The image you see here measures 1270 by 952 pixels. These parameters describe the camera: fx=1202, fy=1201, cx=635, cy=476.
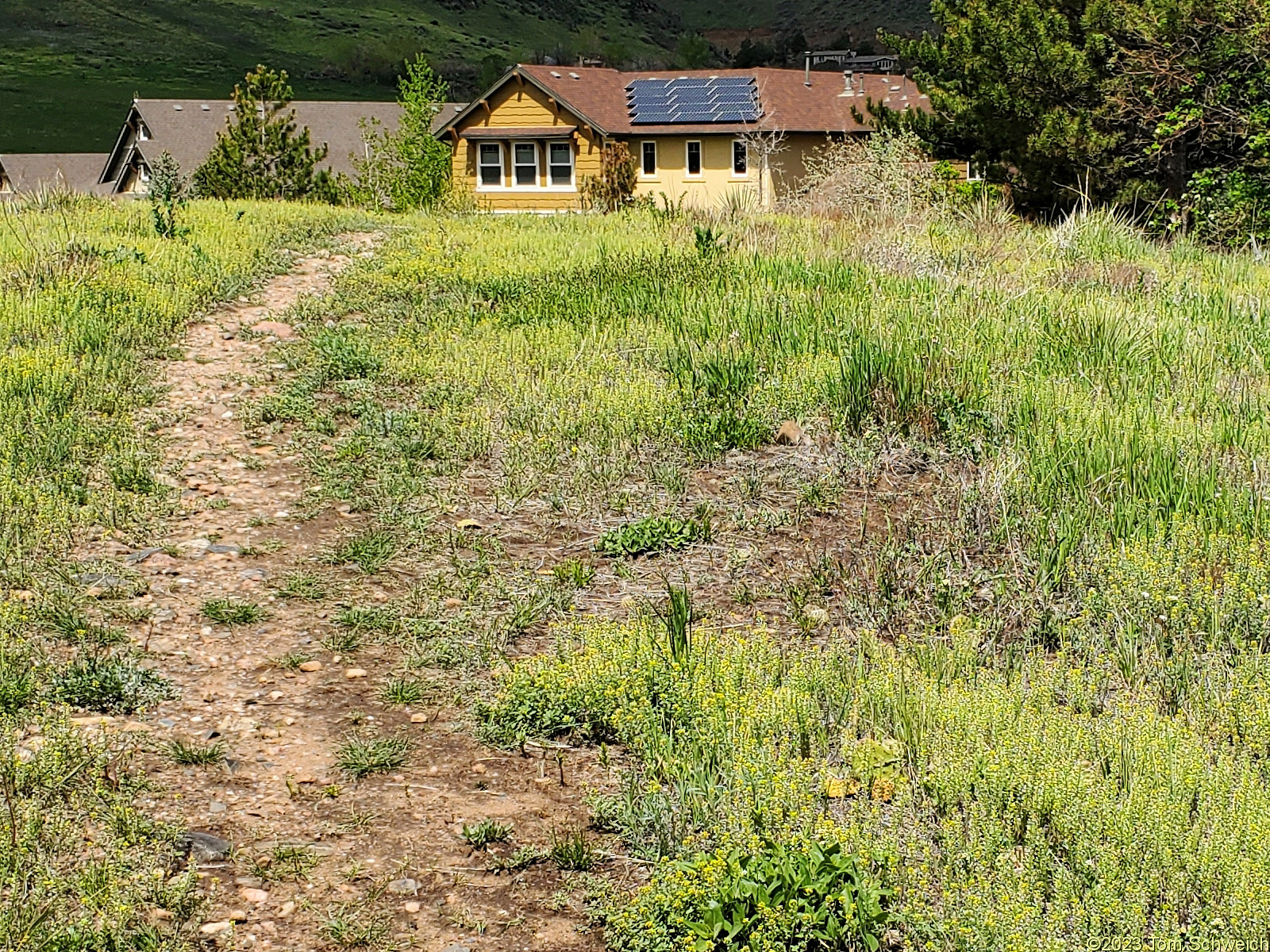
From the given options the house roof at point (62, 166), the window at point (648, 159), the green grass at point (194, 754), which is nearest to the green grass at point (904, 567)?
the green grass at point (194, 754)

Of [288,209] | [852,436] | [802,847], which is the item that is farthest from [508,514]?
[288,209]

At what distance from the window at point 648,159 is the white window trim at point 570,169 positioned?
8.81 ft

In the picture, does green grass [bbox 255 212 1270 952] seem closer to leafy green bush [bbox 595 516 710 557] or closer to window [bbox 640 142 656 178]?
leafy green bush [bbox 595 516 710 557]

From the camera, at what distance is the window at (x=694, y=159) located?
148 feet

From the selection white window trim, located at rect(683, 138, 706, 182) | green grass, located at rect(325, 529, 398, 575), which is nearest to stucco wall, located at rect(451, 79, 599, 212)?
white window trim, located at rect(683, 138, 706, 182)

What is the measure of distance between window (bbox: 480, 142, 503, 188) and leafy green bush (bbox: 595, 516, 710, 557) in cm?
4169

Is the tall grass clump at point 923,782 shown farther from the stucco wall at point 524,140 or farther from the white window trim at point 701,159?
the white window trim at point 701,159

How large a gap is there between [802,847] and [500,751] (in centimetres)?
132

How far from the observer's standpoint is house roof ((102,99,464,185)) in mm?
50438

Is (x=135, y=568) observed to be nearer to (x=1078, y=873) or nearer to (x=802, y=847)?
(x=802, y=847)

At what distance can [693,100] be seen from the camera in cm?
4522

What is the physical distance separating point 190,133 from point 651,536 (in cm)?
5208

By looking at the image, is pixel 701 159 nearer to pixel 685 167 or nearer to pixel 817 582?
pixel 685 167

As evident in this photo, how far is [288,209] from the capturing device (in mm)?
18031
